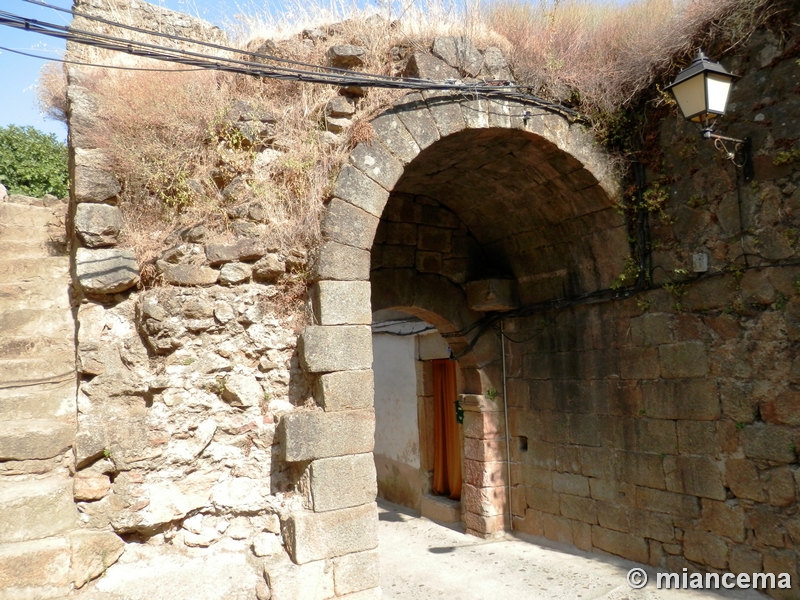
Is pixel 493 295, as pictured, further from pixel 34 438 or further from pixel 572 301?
pixel 34 438

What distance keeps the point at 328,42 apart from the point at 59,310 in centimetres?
248

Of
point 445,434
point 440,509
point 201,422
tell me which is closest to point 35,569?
point 201,422

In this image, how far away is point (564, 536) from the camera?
5758 mm

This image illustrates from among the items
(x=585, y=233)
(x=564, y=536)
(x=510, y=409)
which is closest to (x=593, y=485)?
(x=564, y=536)

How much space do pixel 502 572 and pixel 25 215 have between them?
15.7 ft

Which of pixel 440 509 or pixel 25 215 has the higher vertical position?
pixel 25 215

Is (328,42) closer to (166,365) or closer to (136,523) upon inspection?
(166,365)

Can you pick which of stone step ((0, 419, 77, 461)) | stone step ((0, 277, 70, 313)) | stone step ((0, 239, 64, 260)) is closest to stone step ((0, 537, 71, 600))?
stone step ((0, 419, 77, 461))

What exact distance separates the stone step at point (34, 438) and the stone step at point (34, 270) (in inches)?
48.0

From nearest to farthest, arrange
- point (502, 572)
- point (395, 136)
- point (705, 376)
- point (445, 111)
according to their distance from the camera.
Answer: point (395, 136) < point (445, 111) < point (705, 376) < point (502, 572)

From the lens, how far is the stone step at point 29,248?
14.8 feet

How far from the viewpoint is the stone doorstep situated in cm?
698

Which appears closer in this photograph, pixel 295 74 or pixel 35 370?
pixel 35 370

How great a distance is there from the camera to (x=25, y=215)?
5.00m
